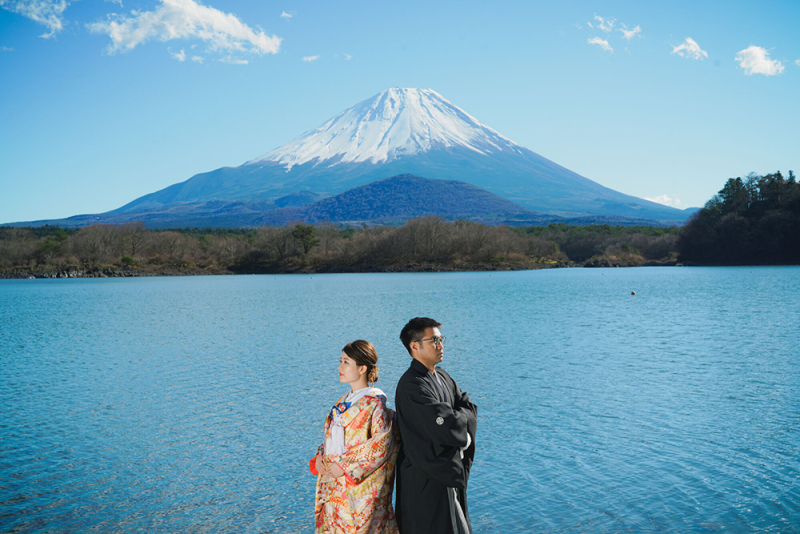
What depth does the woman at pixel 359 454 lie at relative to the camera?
10.5ft

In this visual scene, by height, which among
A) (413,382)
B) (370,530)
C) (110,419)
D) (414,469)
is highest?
(413,382)

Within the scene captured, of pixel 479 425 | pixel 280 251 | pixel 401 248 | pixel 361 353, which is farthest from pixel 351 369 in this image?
pixel 280 251

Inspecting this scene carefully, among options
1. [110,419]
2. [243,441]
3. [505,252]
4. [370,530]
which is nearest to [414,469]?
[370,530]

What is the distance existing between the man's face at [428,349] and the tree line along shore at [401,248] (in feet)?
248

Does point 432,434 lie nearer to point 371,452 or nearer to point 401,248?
point 371,452

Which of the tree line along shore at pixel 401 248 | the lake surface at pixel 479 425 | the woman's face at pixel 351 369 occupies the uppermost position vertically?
the tree line along shore at pixel 401 248

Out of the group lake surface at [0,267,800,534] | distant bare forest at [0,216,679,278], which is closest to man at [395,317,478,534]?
lake surface at [0,267,800,534]

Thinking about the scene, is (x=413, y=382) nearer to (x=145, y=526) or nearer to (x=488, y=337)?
(x=145, y=526)


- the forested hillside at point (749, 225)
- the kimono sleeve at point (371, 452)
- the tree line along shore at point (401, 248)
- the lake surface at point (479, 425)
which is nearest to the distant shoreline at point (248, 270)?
the tree line along shore at point (401, 248)

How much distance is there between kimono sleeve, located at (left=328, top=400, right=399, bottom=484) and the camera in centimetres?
320

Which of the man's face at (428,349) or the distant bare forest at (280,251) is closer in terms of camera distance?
the man's face at (428,349)

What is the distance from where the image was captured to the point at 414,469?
10.6ft

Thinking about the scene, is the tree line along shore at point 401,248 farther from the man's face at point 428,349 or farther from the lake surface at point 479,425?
the man's face at point 428,349

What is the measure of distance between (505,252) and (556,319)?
6012 centimetres
